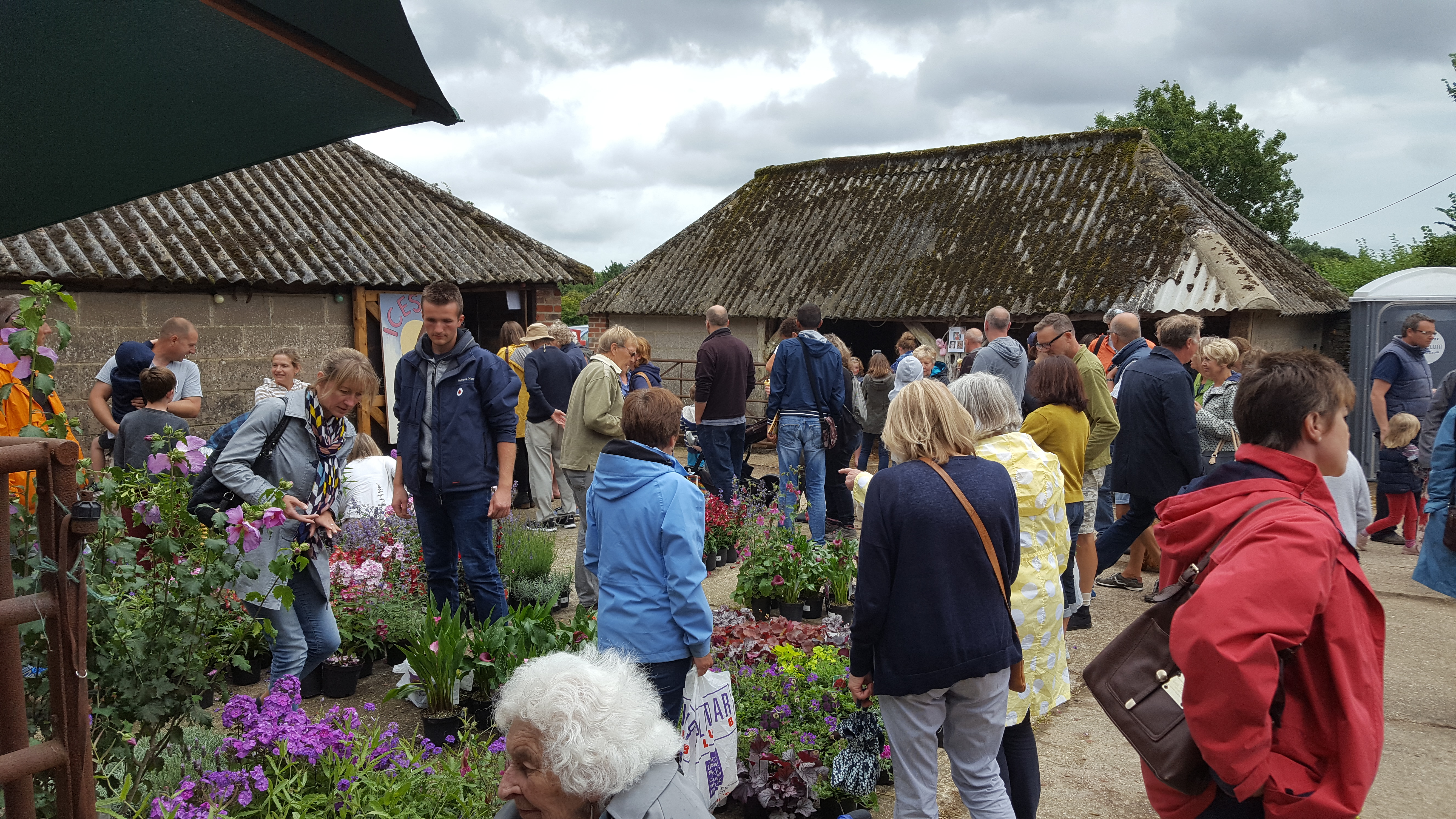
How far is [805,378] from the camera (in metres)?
7.18

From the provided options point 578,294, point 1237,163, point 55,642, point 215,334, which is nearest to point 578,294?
point 578,294

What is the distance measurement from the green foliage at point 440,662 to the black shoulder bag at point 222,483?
3.19ft

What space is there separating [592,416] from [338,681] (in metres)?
2.19

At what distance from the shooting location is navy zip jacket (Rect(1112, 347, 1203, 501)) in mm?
5371

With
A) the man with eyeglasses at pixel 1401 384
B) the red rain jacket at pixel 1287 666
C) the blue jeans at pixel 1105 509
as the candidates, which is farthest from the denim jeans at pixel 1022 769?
the man with eyeglasses at pixel 1401 384

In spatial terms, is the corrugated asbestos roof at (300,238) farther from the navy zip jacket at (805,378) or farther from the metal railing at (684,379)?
the navy zip jacket at (805,378)

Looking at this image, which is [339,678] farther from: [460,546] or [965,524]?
[965,524]

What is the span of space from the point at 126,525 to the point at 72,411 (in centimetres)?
711

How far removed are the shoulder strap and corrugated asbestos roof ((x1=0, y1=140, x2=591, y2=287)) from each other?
818 centimetres

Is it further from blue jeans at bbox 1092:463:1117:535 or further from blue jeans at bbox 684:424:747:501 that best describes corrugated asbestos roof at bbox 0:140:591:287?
blue jeans at bbox 1092:463:1117:535

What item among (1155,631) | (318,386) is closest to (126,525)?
(318,386)

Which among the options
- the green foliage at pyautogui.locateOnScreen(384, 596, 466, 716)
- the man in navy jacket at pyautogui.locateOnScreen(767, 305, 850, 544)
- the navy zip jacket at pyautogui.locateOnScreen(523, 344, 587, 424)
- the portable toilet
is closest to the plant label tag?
the green foliage at pyautogui.locateOnScreen(384, 596, 466, 716)

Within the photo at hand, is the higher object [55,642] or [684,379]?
[55,642]

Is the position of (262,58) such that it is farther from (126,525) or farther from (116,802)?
(116,802)
